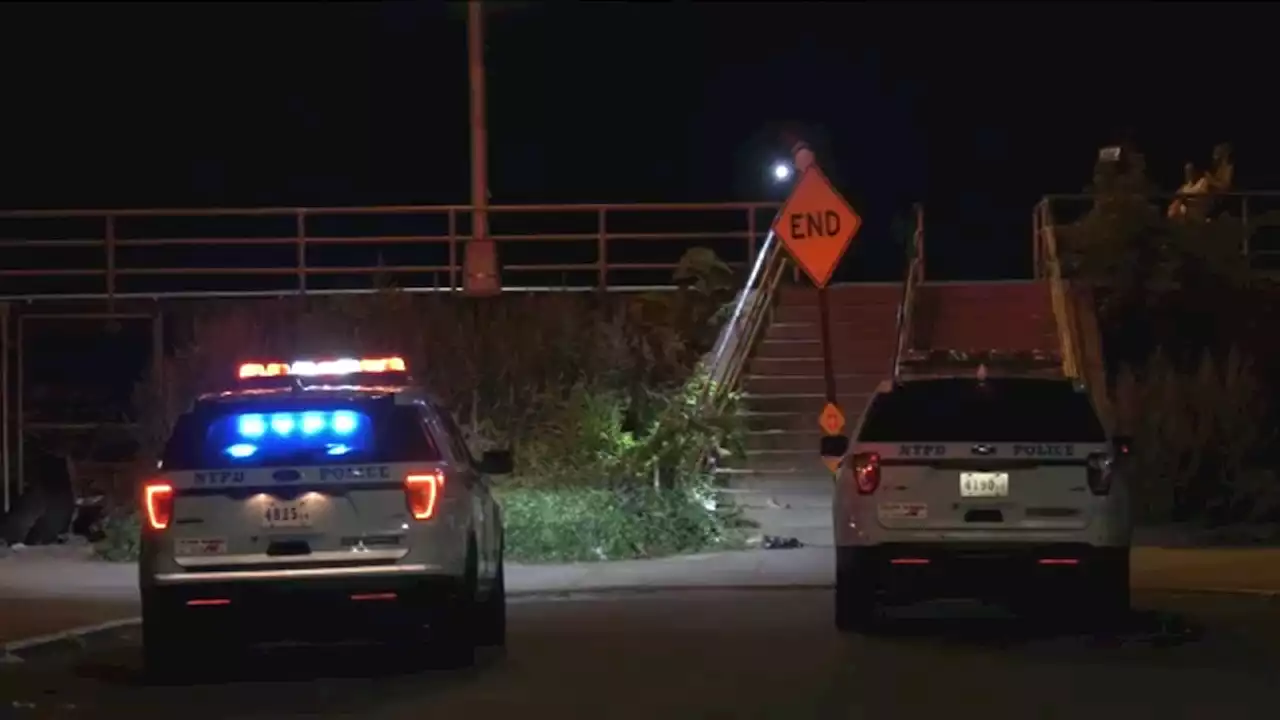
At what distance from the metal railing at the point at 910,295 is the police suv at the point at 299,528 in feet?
30.6

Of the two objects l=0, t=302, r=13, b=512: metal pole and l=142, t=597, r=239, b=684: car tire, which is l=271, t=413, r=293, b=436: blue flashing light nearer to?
l=142, t=597, r=239, b=684: car tire

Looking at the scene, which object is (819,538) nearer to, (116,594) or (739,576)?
(739,576)

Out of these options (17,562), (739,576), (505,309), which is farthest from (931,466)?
(505,309)

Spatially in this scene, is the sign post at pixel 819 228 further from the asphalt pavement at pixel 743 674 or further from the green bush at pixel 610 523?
the asphalt pavement at pixel 743 674

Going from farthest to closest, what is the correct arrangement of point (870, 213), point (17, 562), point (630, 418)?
point (870, 213), point (630, 418), point (17, 562)

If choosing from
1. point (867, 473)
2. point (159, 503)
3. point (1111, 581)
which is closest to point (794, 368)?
point (867, 473)

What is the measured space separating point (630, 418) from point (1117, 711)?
11343mm

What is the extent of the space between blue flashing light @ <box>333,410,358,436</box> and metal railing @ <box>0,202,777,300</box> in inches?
489

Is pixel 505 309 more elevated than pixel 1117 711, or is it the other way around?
pixel 505 309

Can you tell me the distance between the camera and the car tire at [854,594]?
14461mm

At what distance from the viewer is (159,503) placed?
511 inches

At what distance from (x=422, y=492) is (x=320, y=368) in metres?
2.39

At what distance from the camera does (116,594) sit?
17.8 meters

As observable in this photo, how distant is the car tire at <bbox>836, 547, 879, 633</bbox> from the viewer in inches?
569
